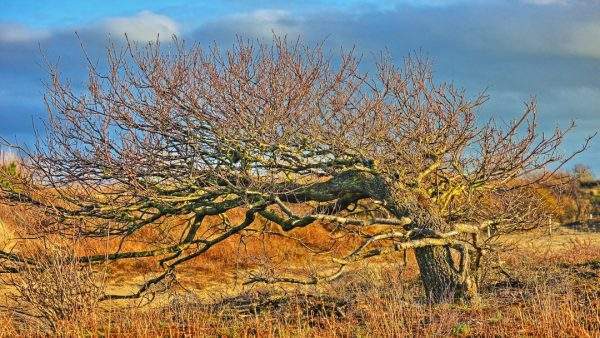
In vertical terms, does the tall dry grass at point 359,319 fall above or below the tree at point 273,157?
below

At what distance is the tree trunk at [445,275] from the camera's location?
953 cm

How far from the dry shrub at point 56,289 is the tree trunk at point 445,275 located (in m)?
4.47

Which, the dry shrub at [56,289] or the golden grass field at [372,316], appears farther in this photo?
the dry shrub at [56,289]

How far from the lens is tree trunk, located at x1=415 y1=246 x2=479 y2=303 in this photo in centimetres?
953

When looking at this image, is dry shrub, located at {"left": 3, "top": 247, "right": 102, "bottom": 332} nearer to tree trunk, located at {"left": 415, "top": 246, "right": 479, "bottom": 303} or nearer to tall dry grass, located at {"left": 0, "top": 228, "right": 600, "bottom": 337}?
tall dry grass, located at {"left": 0, "top": 228, "right": 600, "bottom": 337}

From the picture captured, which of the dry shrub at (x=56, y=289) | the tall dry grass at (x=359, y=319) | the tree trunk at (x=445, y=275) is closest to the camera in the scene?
the tall dry grass at (x=359, y=319)

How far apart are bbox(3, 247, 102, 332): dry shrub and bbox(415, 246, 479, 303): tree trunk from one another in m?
4.47

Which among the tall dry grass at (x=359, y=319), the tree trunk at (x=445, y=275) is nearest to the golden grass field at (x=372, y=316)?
the tall dry grass at (x=359, y=319)

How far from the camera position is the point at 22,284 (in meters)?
8.27

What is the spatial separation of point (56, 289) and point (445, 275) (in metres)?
5.15

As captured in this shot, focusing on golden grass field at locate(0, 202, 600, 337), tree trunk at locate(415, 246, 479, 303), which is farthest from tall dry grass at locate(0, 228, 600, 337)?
tree trunk at locate(415, 246, 479, 303)

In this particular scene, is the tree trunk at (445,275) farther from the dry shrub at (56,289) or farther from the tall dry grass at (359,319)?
the dry shrub at (56,289)

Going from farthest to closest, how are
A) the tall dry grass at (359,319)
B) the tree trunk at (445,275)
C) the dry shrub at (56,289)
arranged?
the tree trunk at (445,275) < the dry shrub at (56,289) < the tall dry grass at (359,319)

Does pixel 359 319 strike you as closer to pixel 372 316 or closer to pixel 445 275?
pixel 372 316
